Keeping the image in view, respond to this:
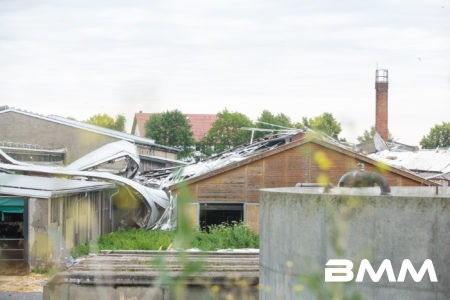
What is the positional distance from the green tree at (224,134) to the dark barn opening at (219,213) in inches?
924

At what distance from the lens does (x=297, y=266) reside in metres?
6.72

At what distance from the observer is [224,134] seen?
47406 millimetres

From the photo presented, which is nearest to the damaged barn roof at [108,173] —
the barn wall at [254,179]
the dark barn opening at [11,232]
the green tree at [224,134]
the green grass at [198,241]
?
the dark barn opening at [11,232]

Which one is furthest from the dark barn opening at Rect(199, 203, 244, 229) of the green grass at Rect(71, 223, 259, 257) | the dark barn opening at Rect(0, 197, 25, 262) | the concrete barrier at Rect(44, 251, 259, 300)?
the concrete barrier at Rect(44, 251, 259, 300)

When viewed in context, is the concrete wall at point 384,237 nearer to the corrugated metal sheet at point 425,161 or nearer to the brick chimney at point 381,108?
the corrugated metal sheet at point 425,161

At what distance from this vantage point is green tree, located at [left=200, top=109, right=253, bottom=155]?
4706cm

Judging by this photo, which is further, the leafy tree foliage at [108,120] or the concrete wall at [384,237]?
the concrete wall at [384,237]

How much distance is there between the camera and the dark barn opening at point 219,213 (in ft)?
72.3

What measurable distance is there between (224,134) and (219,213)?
79.8 ft

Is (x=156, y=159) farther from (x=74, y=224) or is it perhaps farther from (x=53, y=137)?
(x=74, y=224)

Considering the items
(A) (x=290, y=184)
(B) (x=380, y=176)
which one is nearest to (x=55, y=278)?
(B) (x=380, y=176)

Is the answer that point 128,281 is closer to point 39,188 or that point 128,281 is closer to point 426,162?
point 39,188

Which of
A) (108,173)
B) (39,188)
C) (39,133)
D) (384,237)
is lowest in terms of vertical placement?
(384,237)

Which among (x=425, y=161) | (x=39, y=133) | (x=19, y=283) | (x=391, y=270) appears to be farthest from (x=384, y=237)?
(x=425, y=161)
